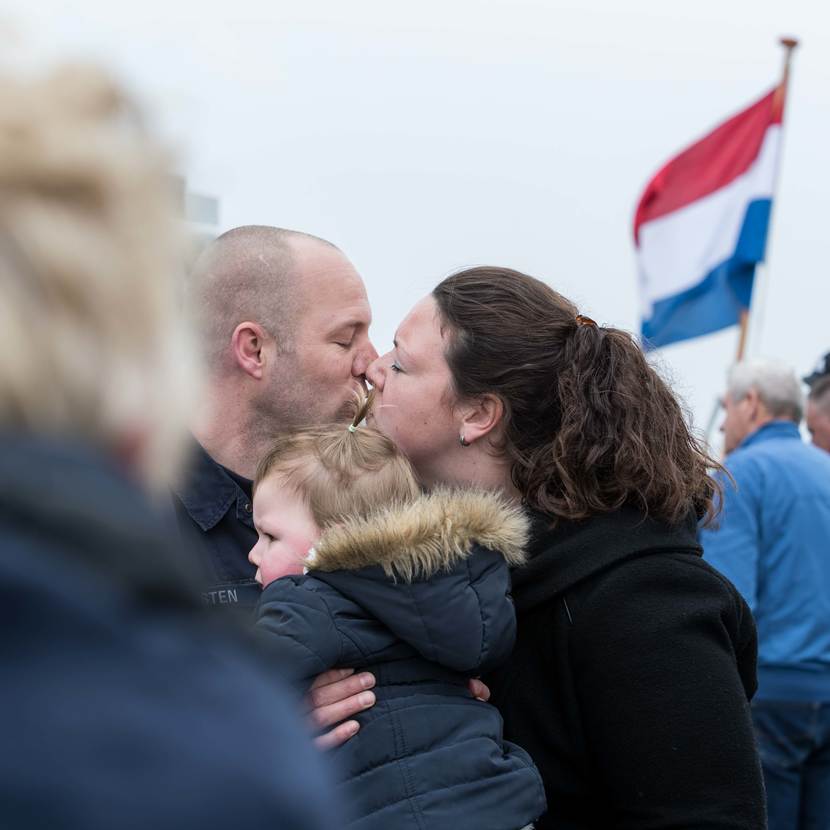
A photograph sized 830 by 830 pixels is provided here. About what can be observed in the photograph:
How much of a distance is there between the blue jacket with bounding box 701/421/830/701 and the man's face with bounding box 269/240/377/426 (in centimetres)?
244

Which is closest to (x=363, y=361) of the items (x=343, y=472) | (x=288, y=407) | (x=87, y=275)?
(x=288, y=407)

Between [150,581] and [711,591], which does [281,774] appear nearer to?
[150,581]

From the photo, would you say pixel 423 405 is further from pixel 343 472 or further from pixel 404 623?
pixel 404 623

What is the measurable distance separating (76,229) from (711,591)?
5.68 ft

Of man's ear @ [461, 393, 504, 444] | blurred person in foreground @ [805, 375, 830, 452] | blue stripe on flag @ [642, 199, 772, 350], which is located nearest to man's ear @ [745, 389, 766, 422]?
blurred person in foreground @ [805, 375, 830, 452]

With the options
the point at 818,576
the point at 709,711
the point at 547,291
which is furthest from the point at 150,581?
the point at 818,576

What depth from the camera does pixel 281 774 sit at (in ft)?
→ 2.36

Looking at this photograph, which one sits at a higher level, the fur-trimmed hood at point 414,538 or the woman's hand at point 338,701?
the fur-trimmed hood at point 414,538

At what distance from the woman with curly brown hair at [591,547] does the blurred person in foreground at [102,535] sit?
144 centimetres

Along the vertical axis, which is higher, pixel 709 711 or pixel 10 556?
pixel 10 556

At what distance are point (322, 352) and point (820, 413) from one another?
4.76 meters

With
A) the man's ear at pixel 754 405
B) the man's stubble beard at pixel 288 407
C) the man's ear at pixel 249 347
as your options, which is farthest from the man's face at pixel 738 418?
the man's ear at pixel 249 347

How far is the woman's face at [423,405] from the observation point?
2396 millimetres

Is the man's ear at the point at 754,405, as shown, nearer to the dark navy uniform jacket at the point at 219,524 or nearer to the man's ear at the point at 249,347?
the man's ear at the point at 249,347
